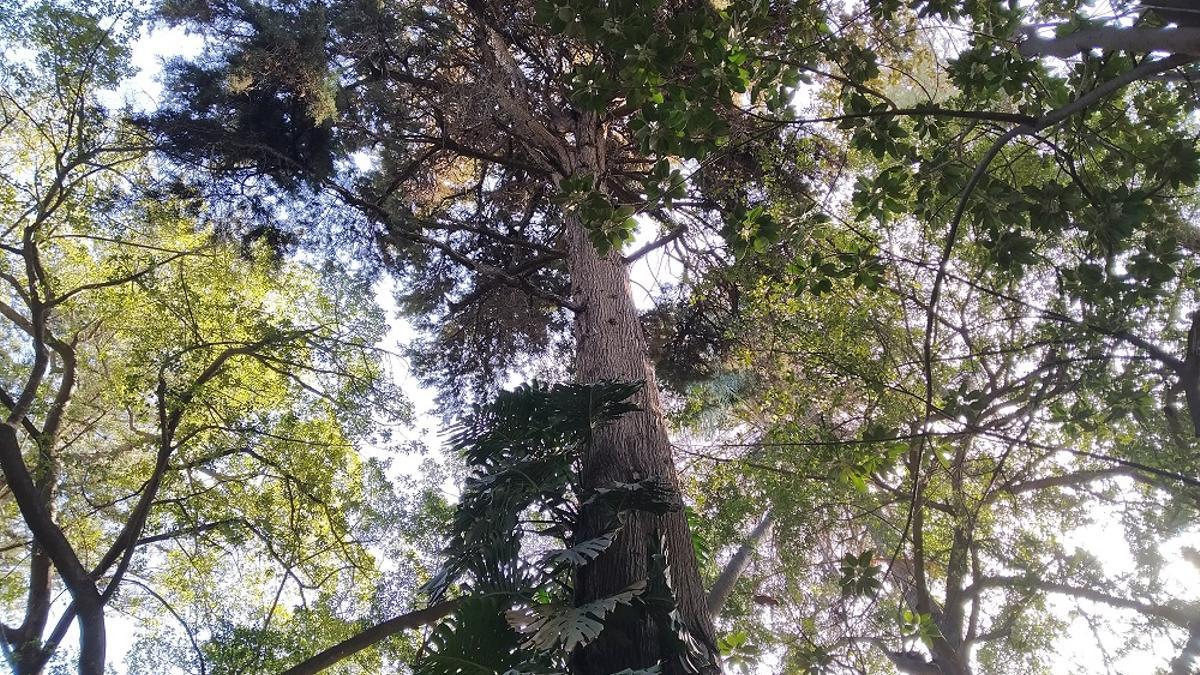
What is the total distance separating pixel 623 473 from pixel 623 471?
0.02 meters

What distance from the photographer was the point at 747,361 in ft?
25.3

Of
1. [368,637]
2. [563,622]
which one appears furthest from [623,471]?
[368,637]

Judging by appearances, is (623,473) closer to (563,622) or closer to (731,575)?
(563,622)

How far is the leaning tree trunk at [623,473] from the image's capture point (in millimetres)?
2824

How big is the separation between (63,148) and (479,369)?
4626 mm

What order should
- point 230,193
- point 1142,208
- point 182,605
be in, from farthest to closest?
point 182,605
point 230,193
point 1142,208

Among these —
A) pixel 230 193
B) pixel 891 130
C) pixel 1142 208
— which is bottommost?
pixel 1142 208

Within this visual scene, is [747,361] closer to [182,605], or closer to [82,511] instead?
[182,605]

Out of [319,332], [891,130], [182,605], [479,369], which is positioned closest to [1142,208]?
[891,130]

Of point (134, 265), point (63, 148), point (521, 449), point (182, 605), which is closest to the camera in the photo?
point (521, 449)

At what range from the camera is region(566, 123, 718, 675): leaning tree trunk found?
9.27ft

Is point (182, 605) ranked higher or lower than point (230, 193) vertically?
lower

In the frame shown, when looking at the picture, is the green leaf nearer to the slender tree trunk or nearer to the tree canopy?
the tree canopy

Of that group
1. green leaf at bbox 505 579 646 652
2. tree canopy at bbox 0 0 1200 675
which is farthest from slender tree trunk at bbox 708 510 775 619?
green leaf at bbox 505 579 646 652
